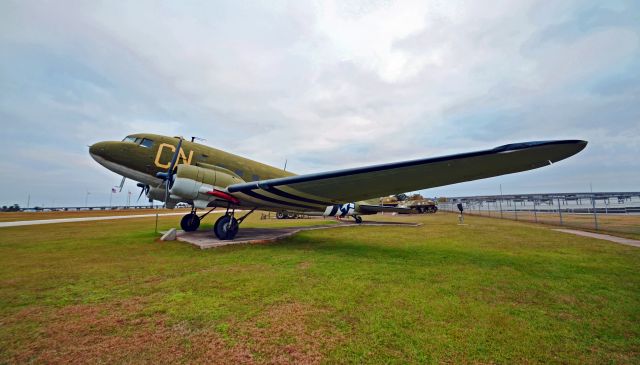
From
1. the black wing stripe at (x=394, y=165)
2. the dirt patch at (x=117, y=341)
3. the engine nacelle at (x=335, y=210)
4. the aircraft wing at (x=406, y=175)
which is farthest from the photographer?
the engine nacelle at (x=335, y=210)

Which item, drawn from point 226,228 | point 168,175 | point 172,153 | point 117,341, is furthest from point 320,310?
point 172,153

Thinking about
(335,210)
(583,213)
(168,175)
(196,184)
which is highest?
(168,175)

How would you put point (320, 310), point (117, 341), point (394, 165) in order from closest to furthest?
point (117, 341)
point (320, 310)
point (394, 165)

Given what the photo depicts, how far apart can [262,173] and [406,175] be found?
7.97 meters

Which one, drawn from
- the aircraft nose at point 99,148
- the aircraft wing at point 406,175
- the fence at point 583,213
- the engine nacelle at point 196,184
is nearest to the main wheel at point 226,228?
the engine nacelle at point 196,184

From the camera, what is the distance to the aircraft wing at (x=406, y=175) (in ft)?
17.1

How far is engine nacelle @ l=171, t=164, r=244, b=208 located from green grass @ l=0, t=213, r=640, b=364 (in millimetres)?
2779

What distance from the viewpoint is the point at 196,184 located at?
8.70 m

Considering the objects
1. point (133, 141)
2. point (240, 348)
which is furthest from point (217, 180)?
point (240, 348)

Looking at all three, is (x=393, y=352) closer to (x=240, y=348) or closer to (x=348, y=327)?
(x=348, y=327)

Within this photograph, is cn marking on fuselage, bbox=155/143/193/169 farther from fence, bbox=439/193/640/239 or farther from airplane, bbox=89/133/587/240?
fence, bbox=439/193/640/239

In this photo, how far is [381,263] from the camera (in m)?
5.97

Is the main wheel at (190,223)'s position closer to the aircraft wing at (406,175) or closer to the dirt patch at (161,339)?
the aircraft wing at (406,175)

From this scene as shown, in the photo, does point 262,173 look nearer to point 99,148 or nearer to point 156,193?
point 156,193
